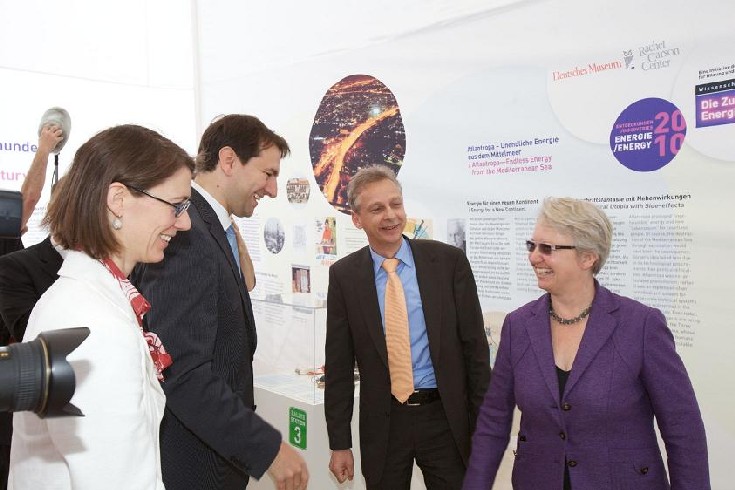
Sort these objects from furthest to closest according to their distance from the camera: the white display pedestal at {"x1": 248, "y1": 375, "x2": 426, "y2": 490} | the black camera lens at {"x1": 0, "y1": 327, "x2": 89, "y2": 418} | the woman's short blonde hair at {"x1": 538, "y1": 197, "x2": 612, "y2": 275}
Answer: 1. the white display pedestal at {"x1": 248, "y1": 375, "x2": 426, "y2": 490}
2. the woman's short blonde hair at {"x1": 538, "y1": 197, "x2": 612, "y2": 275}
3. the black camera lens at {"x1": 0, "y1": 327, "x2": 89, "y2": 418}

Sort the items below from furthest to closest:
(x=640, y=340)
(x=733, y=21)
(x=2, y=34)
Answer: (x=2, y=34)
(x=733, y=21)
(x=640, y=340)

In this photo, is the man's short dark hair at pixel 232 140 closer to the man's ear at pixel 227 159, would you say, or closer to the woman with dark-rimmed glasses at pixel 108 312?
the man's ear at pixel 227 159

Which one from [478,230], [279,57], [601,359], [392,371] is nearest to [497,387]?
[601,359]

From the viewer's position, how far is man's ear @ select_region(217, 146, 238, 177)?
2172 millimetres

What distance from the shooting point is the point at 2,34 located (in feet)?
13.7

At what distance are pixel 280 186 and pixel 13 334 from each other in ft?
7.25

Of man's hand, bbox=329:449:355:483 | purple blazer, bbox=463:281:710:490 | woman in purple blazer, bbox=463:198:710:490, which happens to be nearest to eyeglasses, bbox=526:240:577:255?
woman in purple blazer, bbox=463:198:710:490

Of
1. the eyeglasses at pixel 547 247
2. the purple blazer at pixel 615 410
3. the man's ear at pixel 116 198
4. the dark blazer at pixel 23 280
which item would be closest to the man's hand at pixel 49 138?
A: the dark blazer at pixel 23 280

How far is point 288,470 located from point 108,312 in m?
0.89

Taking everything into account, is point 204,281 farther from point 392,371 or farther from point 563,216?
point 563,216

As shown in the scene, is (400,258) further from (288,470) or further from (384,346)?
(288,470)

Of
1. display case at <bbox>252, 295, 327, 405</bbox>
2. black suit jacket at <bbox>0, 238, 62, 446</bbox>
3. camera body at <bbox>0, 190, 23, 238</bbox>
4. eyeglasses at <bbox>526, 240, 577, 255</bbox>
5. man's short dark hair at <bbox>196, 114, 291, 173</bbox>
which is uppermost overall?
man's short dark hair at <bbox>196, 114, 291, 173</bbox>

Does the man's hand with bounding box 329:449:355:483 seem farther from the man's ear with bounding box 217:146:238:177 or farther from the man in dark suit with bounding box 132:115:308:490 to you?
the man's ear with bounding box 217:146:238:177

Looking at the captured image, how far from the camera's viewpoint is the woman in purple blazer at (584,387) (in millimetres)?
1671
